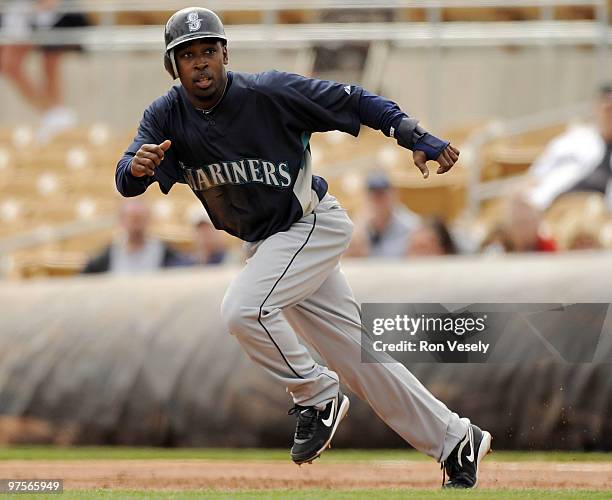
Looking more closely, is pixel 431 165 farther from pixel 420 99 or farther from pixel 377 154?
pixel 420 99

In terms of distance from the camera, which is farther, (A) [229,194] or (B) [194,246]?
(B) [194,246]

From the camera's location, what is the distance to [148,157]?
4559mm

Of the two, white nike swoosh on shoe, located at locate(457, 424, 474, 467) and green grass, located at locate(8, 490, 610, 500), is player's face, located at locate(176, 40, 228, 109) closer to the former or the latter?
green grass, located at locate(8, 490, 610, 500)

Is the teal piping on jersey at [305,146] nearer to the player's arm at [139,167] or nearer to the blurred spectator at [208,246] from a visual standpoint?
the player's arm at [139,167]

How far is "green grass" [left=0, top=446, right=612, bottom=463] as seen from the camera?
687 cm

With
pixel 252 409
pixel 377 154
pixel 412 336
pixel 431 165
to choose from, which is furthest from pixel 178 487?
pixel 377 154

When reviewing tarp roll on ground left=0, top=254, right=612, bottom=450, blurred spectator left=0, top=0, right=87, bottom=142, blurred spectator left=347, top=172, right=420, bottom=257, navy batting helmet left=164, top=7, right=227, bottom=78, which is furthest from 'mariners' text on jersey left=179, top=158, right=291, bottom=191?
blurred spectator left=0, top=0, right=87, bottom=142

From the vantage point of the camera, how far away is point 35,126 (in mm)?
14797

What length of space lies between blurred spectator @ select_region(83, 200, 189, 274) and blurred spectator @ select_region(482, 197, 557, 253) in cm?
225

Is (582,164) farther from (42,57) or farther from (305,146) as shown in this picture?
(42,57)

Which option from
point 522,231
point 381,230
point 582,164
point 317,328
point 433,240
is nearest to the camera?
point 317,328

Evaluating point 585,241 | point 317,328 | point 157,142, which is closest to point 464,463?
point 317,328

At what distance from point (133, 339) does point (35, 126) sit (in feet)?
24.7

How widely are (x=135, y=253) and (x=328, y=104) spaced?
4426 mm
